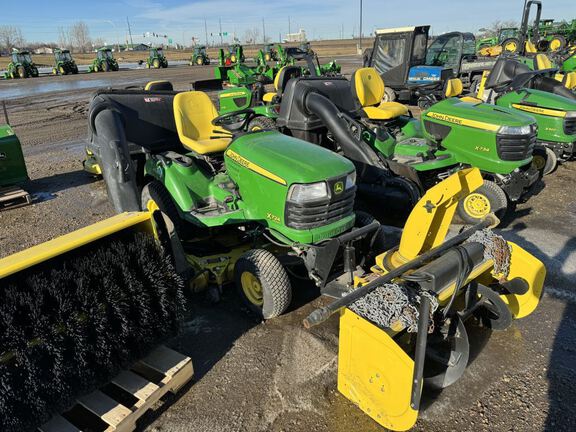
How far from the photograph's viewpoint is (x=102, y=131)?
12.6 feet

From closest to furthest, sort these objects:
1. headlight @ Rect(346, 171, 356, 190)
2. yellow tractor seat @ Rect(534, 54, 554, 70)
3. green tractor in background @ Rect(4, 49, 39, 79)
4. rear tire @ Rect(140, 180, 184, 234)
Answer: headlight @ Rect(346, 171, 356, 190), rear tire @ Rect(140, 180, 184, 234), yellow tractor seat @ Rect(534, 54, 554, 70), green tractor in background @ Rect(4, 49, 39, 79)

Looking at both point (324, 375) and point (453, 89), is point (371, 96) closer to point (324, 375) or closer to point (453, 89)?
point (453, 89)

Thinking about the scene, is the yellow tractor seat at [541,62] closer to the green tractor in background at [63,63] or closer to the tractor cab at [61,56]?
the green tractor in background at [63,63]

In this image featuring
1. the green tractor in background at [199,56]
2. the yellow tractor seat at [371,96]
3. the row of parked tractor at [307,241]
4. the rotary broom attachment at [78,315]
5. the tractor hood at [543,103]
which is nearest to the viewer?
the rotary broom attachment at [78,315]

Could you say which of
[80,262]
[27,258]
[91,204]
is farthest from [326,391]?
[91,204]

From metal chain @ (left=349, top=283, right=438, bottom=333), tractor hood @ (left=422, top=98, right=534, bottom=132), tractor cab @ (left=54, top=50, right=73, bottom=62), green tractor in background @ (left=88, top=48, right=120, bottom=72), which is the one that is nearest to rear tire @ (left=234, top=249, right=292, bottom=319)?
metal chain @ (left=349, top=283, right=438, bottom=333)

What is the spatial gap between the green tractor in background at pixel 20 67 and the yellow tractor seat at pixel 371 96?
95.3 ft

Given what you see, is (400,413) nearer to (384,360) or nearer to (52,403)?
(384,360)

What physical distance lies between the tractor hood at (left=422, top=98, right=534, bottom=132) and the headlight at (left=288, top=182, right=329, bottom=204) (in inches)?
121

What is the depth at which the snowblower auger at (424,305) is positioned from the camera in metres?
2.26

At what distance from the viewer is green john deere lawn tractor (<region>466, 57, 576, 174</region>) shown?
672 centimetres

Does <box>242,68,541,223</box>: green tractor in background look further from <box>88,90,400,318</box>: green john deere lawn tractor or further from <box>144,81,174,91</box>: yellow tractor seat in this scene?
<box>144,81,174,91</box>: yellow tractor seat

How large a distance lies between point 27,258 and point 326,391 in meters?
1.90

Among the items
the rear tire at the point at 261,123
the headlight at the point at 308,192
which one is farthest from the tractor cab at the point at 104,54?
the headlight at the point at 308,192
